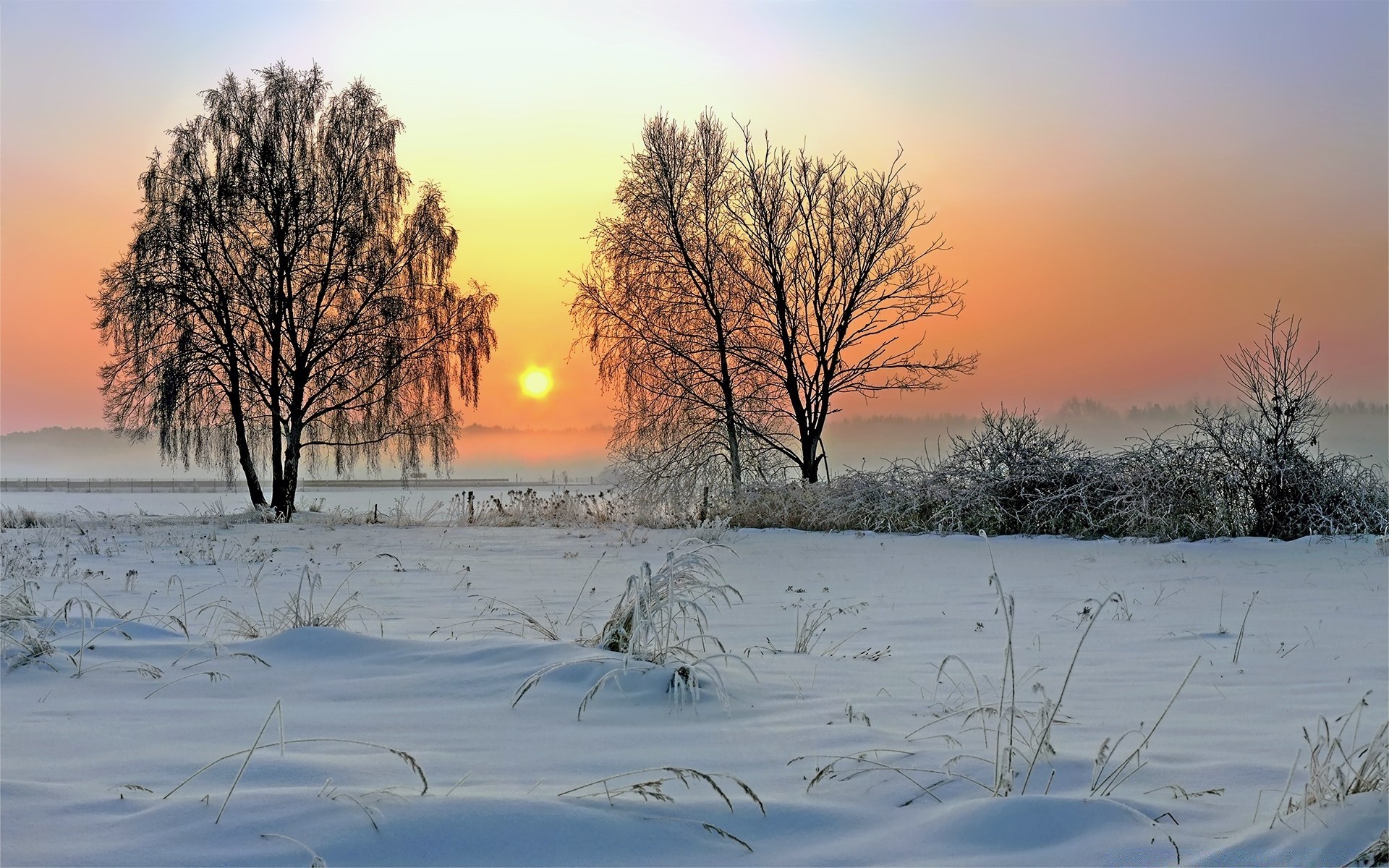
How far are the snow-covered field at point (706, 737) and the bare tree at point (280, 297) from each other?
545 inches

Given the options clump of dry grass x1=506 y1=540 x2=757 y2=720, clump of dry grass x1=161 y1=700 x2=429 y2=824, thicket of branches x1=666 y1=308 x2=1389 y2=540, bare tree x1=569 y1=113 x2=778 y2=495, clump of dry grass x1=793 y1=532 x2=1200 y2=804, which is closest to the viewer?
Answer: clump of dry grass x1=161 y1=700 x2=429 y2=824

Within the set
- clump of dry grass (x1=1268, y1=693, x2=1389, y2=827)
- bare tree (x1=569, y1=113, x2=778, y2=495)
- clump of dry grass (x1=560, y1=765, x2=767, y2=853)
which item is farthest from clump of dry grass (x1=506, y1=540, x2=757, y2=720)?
bare tree (x1=569, y1=113, x2=778, y2=495)

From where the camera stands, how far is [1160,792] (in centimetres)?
234

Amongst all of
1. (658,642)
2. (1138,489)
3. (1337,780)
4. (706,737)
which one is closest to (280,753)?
(706,737)

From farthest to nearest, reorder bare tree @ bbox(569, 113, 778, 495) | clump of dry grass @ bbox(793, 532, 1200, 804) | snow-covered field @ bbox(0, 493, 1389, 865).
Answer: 1. bare tree @ bbox(569, 113, 778, 495)
2. clump of dry grass @ bbox(793, 532, 1200, 804)
3. snow-covered field @ bbox(0, 493, 1389, 865)

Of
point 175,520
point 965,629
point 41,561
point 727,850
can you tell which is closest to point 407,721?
point 727,850

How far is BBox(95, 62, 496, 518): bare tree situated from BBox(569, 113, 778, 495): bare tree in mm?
5047

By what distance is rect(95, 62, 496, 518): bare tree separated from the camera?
61.7 ft

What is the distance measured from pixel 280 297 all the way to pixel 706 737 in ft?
61.6

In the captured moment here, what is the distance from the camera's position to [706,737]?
279 centimetres

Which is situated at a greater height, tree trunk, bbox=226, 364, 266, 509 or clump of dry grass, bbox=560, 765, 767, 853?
tree trunk, bbox=226, 364, 266, 509

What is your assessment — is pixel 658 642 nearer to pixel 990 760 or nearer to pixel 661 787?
pixel 661 787

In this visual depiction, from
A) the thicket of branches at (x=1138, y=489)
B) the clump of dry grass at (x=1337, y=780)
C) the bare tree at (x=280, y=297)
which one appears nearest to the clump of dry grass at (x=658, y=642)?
the clump of dry grass at (x=1337, y=780)

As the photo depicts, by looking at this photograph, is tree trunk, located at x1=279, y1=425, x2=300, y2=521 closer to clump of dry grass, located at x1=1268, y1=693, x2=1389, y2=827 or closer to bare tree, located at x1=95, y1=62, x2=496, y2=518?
bare tree, located at x1=95, y1=62, x2=496, y2=518
